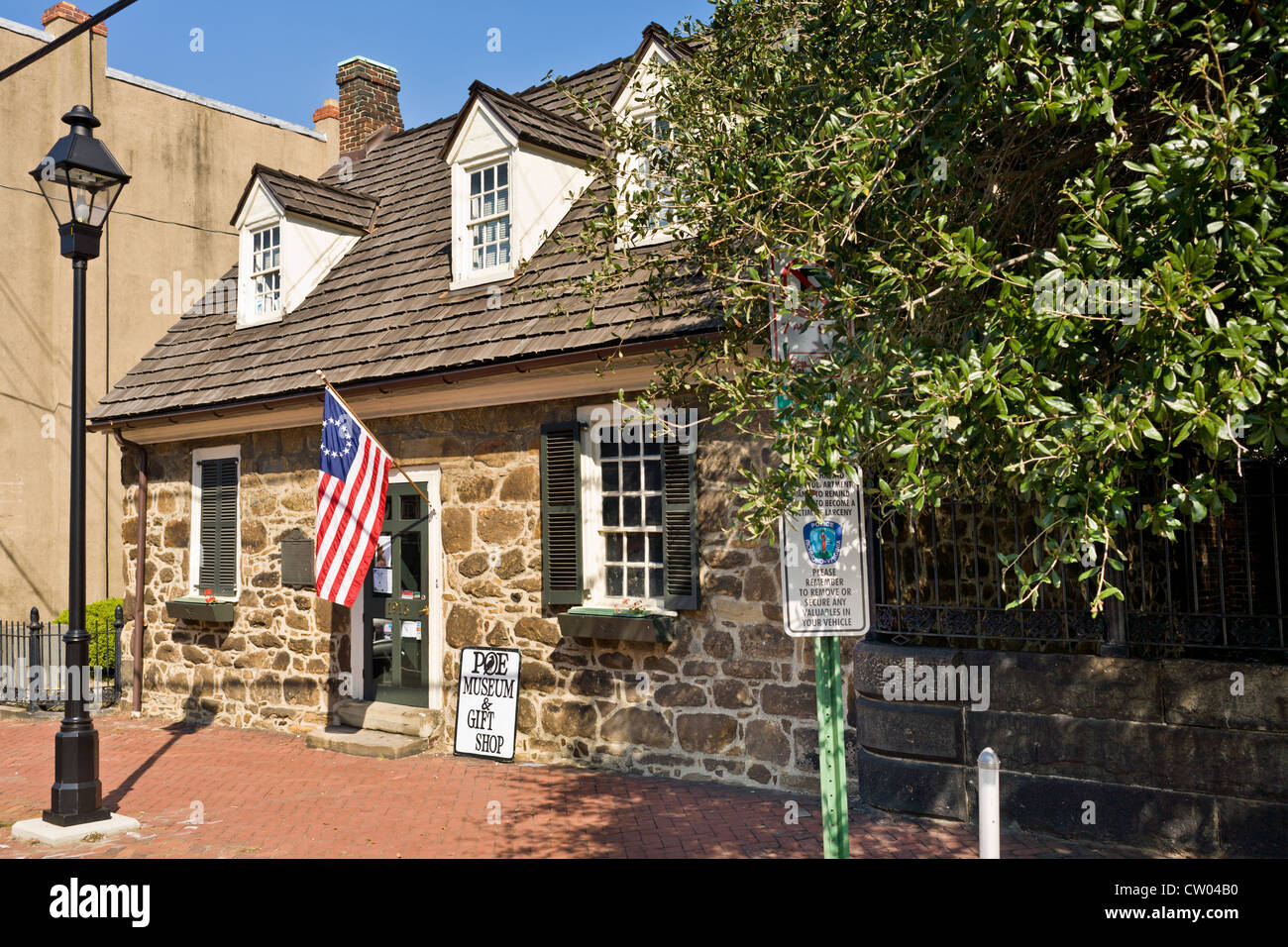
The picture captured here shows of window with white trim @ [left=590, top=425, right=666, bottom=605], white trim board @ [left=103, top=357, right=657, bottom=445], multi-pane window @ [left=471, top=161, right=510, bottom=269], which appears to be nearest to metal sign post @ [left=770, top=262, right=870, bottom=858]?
white trim board @ [left=103, top=357, right=657, bottom=445]

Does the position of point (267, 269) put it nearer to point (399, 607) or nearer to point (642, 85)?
point (399, 607)

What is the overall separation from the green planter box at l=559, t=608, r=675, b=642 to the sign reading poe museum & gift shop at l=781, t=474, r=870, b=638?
15.3 feet

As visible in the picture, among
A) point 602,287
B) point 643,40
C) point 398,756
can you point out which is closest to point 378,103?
point 643,40

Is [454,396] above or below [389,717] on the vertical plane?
above

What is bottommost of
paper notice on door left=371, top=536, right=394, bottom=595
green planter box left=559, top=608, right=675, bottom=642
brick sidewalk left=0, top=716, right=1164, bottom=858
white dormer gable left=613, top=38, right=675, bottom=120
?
brick sidewalk left=0, top=716, right=1164, bottom=858

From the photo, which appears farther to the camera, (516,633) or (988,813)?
(516,633)

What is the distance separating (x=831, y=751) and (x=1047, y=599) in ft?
12.9

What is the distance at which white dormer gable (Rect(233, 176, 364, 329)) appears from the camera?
13234mm

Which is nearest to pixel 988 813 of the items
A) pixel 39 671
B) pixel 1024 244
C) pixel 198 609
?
pixel 1024 244

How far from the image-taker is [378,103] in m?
16.6

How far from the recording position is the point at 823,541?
4.16m

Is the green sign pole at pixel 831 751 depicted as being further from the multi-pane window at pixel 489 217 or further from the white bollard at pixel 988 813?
the multi-pane window at pixel 489 217

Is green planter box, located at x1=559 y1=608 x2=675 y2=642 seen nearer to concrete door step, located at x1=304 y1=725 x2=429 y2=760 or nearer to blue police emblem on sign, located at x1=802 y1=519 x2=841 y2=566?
concrete door step, located at x1=304 y1=725 x2=429 y2=760

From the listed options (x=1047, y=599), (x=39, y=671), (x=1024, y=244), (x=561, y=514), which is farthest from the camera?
(x=39, y=671)
